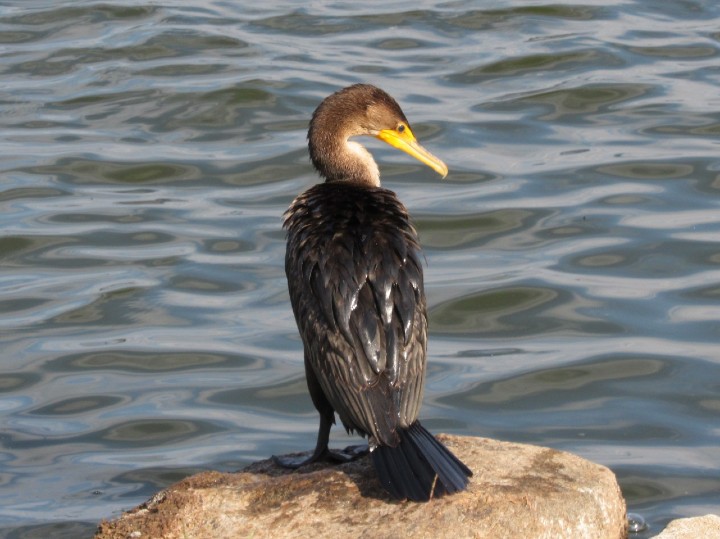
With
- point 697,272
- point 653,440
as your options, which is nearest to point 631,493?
point 653,440

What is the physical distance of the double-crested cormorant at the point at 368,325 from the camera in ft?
14.5

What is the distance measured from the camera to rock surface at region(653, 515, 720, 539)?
4.93 m

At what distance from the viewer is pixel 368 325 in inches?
187

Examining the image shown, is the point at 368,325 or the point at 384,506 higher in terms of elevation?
the point at 368,325

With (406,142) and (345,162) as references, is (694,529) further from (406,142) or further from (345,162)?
(406,142)

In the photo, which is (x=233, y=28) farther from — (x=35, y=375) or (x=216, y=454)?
(x=216, y=454)

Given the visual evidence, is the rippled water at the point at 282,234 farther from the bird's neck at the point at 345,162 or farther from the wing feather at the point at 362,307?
the wing feather at the point at 362,307

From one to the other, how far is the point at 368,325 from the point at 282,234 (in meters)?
4.49

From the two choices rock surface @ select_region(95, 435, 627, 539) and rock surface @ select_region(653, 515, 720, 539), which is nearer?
rock surface @ select_region(95, 435, 627, 539)

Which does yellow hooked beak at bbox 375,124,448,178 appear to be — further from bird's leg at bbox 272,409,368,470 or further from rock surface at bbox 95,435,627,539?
rock surface at bbox 95,435,627,539

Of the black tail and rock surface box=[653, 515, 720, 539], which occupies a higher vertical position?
the black tail

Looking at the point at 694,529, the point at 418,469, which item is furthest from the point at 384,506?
the point at 694,529

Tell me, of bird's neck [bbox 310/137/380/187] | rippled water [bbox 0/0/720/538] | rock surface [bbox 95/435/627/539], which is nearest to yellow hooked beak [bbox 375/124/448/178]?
bird's neck [bbox 310/137/380/187]

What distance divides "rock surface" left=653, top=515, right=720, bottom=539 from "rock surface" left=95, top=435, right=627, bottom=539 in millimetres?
313
